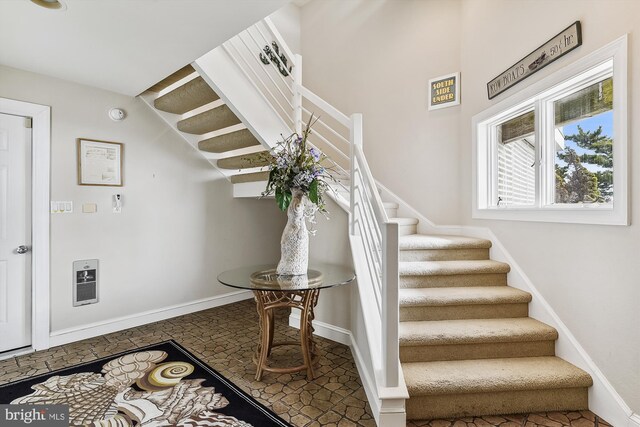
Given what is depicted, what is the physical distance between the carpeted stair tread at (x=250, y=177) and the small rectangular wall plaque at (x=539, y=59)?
7.91 feet

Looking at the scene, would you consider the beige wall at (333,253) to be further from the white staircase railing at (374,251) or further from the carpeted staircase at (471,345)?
the carpeted staircase at (471,345)

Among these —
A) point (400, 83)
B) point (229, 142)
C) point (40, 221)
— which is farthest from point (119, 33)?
point (400, 83)

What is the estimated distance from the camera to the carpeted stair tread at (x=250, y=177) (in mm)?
3641

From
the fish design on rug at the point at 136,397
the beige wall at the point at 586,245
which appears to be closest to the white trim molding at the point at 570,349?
the beige wall at the point at 586,245

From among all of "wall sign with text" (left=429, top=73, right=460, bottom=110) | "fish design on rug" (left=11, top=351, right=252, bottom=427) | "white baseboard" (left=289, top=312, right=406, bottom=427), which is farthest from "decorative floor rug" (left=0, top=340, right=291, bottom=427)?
"wall sign with text" (left=429, top=73, right=460, bottom=110)

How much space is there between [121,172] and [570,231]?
3.89 meters

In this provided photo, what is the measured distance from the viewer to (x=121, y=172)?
320cm

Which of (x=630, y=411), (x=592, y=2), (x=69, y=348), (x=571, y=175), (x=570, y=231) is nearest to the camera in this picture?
(x=630, y=411)

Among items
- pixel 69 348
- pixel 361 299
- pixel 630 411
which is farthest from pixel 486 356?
pixel 69 348

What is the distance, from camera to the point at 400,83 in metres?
3.80

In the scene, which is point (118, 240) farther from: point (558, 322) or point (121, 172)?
point (558, 322)

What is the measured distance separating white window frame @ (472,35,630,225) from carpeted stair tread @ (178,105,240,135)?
243 cm

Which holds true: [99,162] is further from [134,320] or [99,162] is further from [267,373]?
[267,373]

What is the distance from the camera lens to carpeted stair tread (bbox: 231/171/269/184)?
3.64m
